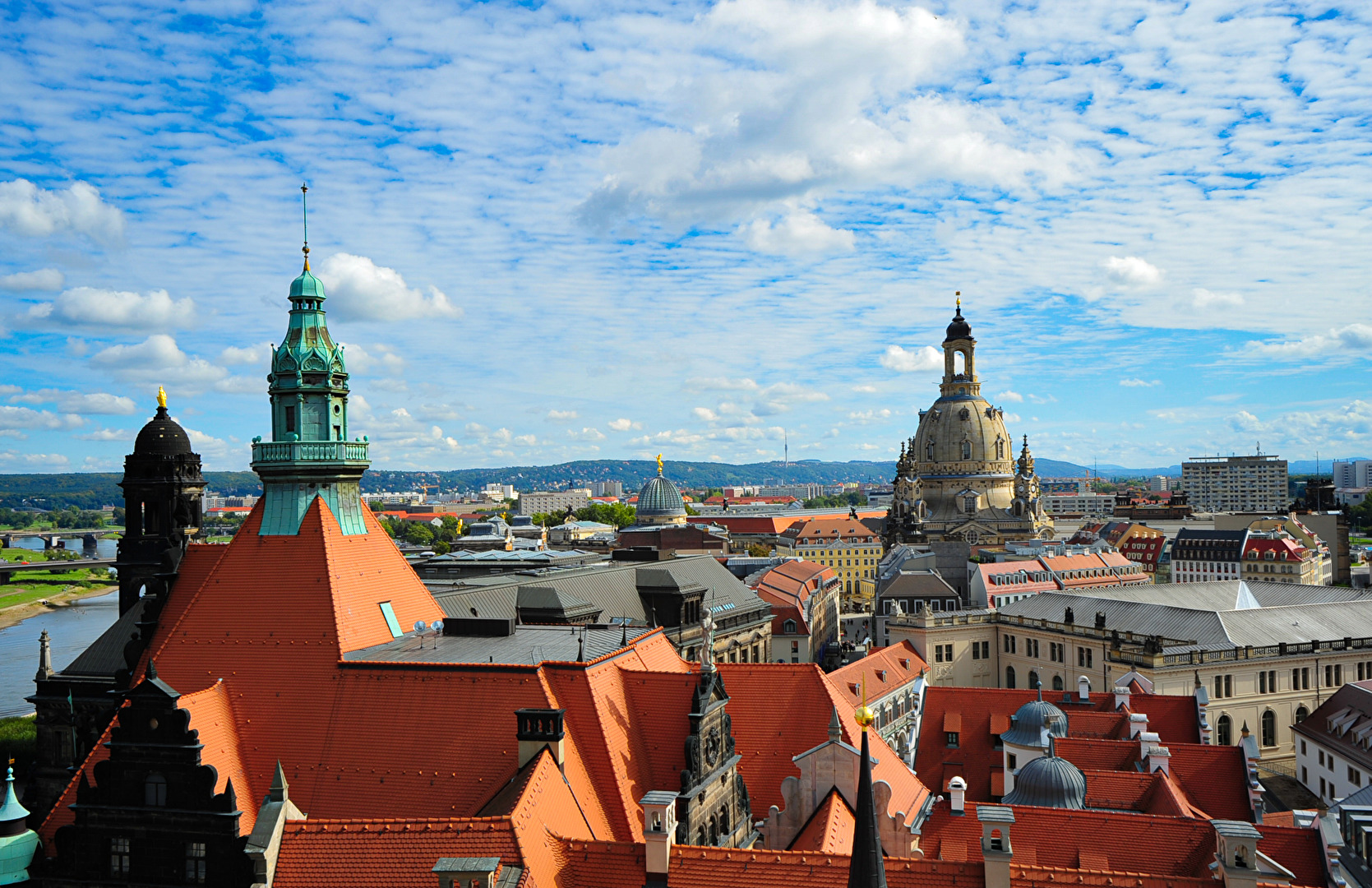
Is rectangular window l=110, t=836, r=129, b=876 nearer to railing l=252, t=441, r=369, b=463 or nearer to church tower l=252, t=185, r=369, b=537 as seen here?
church tower l=252, t=185, r=369, b=537

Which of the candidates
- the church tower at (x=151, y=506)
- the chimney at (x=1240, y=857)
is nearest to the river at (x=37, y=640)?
the church tower at (x=151, y=506)

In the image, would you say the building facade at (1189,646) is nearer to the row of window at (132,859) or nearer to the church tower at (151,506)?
the church tower at (151,506)

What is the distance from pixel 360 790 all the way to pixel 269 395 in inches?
581

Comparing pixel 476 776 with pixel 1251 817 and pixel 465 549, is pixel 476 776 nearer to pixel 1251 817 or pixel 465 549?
pixel 1251 817

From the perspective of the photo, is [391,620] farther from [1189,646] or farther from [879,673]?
[1189,646]

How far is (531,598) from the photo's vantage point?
6494 centimetres

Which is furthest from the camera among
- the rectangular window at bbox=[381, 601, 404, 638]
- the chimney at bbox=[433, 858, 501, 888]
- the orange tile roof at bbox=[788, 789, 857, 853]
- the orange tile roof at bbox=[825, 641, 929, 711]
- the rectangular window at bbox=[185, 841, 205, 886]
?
the orange tile roof at bbox=[825, 641, 929, 711]

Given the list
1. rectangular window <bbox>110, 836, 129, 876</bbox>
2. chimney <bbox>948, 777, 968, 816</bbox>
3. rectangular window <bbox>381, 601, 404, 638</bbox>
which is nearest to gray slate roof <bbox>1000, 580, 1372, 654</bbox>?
chimney <bbox>948, 777, 968, 816</bbox>

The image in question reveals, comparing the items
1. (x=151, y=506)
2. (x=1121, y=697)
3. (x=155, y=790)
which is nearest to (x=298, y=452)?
(x=155, y=790)

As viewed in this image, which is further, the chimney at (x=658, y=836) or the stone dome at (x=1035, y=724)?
the stone dome at (x=1035, y=724)

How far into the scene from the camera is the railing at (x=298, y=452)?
1353 inches

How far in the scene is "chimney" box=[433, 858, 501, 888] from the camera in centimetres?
2080

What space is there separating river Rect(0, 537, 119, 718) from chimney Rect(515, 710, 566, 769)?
6945 cm

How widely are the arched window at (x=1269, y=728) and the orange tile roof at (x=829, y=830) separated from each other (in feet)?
196
